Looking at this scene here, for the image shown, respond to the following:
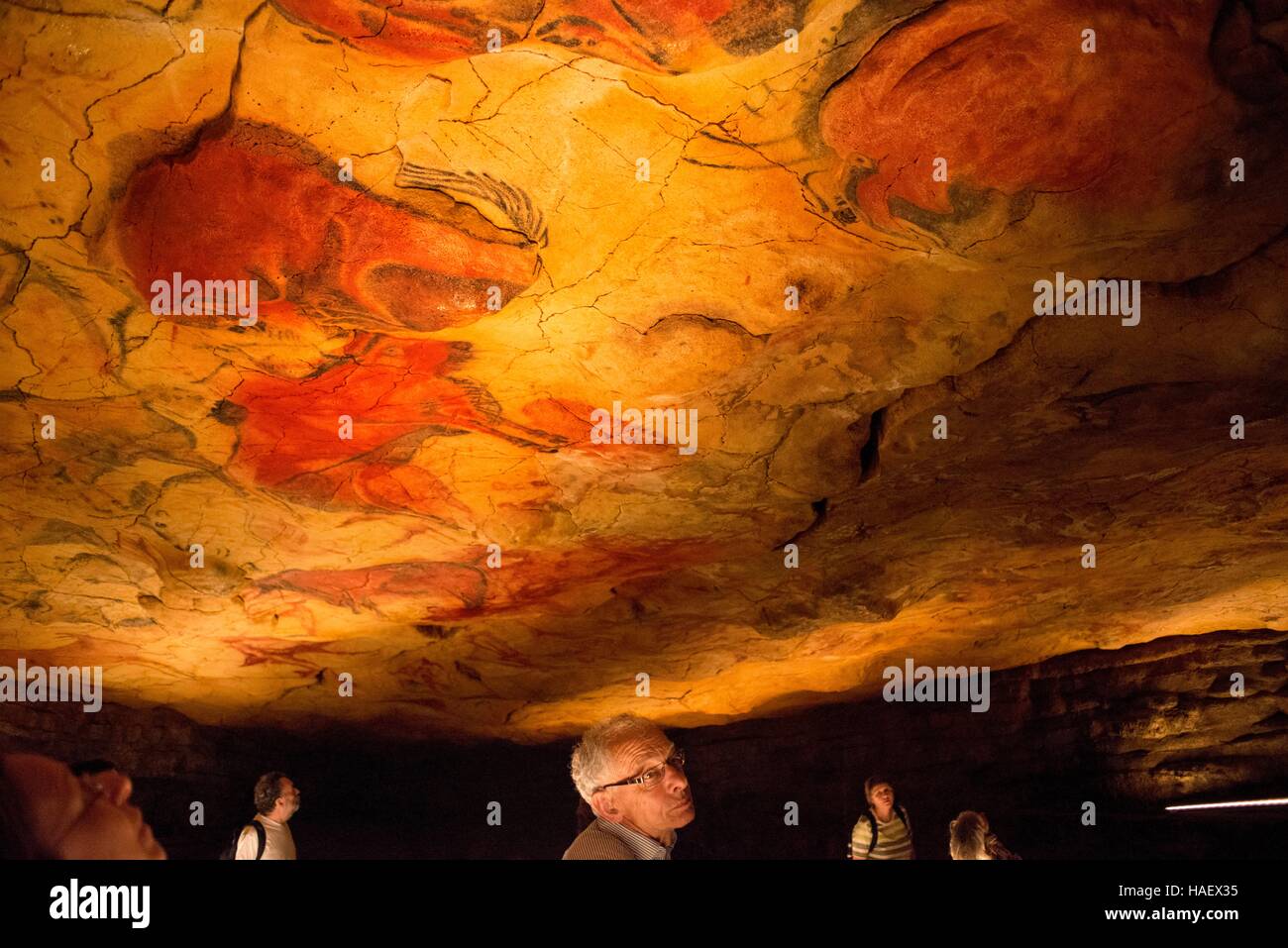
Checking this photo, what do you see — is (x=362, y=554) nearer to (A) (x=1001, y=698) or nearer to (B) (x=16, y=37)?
(B) (x=16, y=37)

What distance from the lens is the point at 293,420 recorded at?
12.6ft

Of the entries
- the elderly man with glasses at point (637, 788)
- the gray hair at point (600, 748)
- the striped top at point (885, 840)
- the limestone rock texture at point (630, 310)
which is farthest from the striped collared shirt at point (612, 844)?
the striped top at point (885, 840)

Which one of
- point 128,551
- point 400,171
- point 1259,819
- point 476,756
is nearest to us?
point 400,171

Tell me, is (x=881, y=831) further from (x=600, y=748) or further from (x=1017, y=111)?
(x=1017, y=111)

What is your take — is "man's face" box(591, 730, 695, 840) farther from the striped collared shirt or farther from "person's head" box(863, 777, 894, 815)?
"person's head" box(863, 777, 894, 815)

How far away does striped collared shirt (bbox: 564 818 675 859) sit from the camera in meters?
2.28

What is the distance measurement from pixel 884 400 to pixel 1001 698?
444 centimetres

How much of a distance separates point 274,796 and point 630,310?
3411mm

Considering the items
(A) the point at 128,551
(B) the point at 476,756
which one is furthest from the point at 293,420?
(B) the point at 476,756

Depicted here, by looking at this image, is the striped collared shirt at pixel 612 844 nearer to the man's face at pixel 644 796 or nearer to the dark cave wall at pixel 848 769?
the man's face at pixel 644 796

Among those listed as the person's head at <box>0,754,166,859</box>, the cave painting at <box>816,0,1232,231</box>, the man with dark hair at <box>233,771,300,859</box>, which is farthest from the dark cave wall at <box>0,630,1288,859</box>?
the person's head at <box>0,754,166,859</box>

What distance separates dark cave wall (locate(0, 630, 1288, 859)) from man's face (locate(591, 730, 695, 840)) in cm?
503

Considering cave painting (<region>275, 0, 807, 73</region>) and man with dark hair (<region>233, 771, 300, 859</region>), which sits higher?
cave painting (<region>275, 0, 807, 73</region>)
